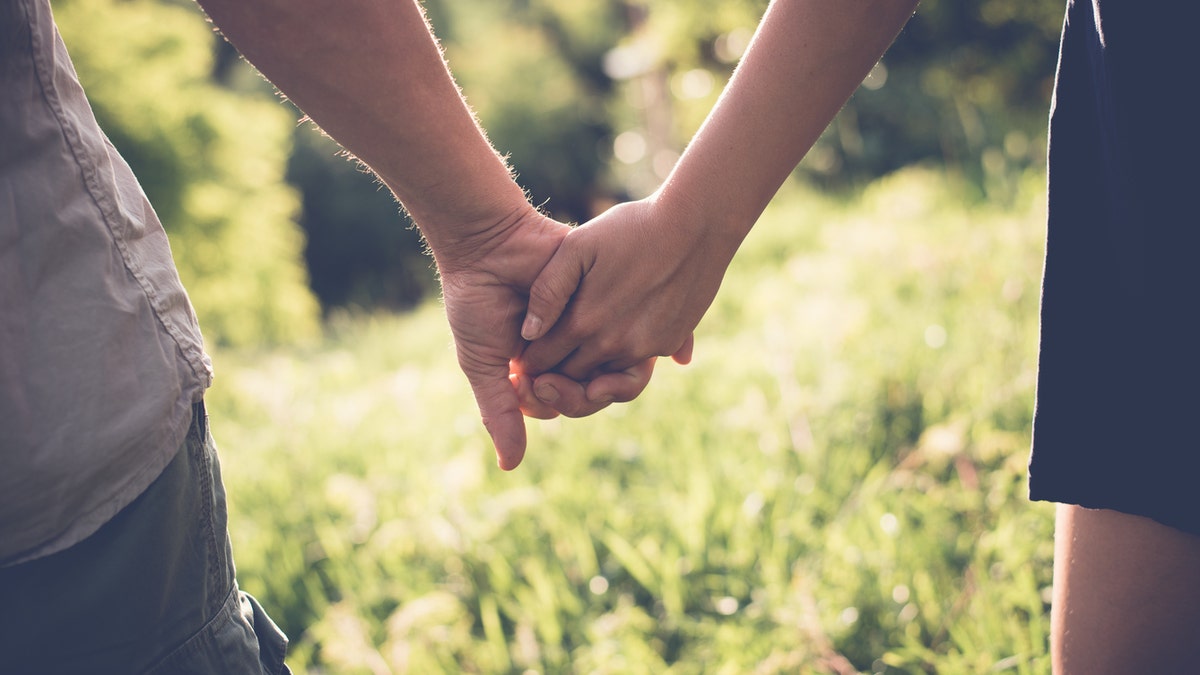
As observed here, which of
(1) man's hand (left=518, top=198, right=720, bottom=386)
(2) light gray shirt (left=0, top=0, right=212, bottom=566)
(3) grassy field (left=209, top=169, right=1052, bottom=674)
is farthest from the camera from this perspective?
(3) grassy field (left=209, top=169, right=1052, bottom=674)

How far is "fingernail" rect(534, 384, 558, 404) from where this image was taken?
5.49 ft

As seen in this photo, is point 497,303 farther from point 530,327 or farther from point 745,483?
point 745,483

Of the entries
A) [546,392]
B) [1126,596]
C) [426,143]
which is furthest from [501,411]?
[1126,596]

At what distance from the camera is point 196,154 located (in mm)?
11102

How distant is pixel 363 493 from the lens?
9.57 ft

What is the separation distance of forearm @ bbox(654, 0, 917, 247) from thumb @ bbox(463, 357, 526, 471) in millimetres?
446

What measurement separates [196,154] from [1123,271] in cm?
1180

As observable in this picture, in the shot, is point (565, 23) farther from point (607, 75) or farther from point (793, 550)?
point (793, 550)

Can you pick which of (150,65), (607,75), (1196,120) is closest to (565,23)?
(607,75)

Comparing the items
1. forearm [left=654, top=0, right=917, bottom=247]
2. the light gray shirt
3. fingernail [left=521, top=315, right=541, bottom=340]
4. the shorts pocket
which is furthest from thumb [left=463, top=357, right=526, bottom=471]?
the light gray shirt

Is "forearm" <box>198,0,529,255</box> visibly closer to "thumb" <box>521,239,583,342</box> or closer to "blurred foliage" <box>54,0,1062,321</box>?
"thumb" <box>521,239,583,342</box>

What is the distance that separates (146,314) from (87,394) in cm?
10

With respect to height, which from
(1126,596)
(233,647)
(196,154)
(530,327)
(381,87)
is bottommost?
(196,154)

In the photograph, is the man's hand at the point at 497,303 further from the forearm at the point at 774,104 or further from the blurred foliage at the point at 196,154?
the blurred foliage at the point at 196,154
